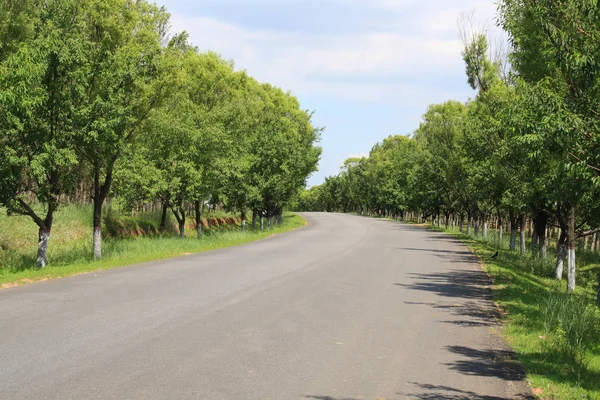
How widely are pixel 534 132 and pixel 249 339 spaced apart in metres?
7.36

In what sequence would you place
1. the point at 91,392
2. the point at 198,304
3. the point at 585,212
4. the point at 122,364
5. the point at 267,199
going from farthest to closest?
the point at 267,199
the point at 585,212
the point at 198,304
the point at 122,364
the point at 91,392

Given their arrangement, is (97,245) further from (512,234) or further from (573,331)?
(512,234)

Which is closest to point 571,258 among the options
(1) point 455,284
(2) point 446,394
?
(1) point 455,284

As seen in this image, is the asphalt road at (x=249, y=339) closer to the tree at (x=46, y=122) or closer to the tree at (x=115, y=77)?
the tree at (x=46, y=122)

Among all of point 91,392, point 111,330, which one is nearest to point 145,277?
point 111,330

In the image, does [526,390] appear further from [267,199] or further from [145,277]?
[267,199]

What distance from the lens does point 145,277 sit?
14648mm

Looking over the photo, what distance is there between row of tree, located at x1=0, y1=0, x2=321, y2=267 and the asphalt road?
5273 mm

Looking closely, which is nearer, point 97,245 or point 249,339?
point 249,339

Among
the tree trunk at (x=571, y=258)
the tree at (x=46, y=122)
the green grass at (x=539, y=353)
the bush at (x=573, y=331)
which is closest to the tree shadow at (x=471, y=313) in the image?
the green grass at (x=539, y=353)

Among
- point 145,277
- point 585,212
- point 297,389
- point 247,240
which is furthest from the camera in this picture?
point 247,240

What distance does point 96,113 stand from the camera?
18781 mm

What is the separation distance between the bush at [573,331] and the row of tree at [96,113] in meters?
12.8

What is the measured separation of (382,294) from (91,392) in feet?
27.9
